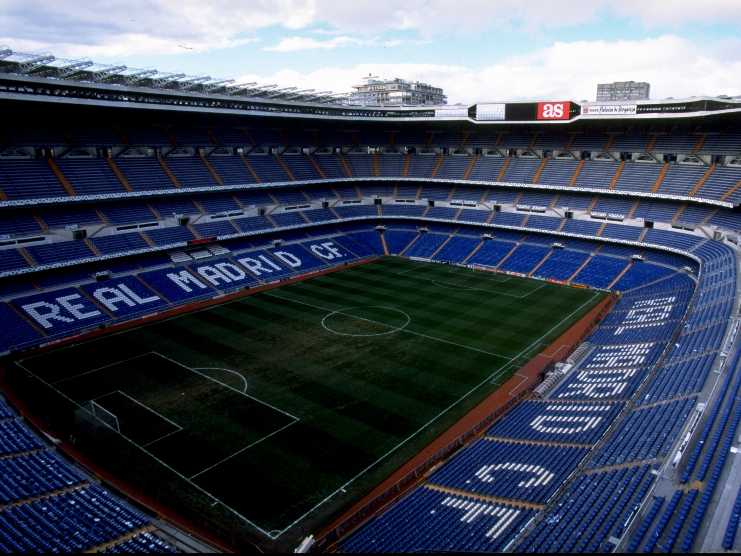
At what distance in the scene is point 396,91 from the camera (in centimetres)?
11731

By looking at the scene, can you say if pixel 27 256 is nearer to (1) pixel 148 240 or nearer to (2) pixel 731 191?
(1) pixel 148 240

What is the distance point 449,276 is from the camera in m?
51.0

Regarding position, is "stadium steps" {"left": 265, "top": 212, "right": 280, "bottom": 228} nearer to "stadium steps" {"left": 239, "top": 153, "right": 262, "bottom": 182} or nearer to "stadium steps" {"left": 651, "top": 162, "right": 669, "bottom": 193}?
"stadium steps" {"left": 239, "top": 153, "right": 262, "bottom": 182}

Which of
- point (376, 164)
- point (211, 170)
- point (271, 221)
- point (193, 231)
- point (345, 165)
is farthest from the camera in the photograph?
point (376, 164)

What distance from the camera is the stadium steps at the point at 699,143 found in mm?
48688

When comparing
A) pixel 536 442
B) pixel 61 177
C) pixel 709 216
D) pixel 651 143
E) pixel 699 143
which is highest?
pixel 651 143

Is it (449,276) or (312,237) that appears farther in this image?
(312,237)

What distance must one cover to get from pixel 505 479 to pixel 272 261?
36.0 m

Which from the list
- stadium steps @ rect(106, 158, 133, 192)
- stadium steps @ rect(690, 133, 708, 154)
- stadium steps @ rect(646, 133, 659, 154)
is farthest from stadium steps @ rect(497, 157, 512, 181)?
stadium steps @ rect(106, 158, 133, 192)

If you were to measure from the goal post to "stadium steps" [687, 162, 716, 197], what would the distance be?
46993 mm

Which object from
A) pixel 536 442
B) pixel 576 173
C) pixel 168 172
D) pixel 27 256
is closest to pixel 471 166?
pixel 576 173

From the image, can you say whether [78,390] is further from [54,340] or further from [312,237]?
[312,237]

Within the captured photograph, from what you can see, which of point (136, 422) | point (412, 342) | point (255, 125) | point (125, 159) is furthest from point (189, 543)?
point (255, 125)

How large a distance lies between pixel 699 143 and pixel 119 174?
Answer: 5283 centimetres
